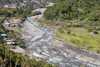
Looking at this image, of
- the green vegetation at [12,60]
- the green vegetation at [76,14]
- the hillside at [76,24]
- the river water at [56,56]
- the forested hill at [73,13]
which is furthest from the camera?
the forested hill at [73,13]

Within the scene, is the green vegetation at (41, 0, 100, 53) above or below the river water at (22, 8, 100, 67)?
above

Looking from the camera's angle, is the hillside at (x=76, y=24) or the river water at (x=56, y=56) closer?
the river water at (x=56, y=56)

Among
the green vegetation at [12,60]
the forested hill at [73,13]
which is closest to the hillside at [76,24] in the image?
the forested hill at [73,13]

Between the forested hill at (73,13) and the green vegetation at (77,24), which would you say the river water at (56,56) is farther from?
the forested hill at (73,13)

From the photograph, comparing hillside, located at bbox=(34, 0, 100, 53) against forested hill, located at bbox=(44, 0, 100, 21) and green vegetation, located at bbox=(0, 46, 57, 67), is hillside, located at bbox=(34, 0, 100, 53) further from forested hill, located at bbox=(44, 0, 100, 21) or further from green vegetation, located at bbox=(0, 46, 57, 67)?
green vegetation, located at bbox=(0, 46, 57, 67)

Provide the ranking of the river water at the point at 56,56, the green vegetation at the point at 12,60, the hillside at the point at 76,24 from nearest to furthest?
1. the green vegetation at the point at 12,60
2. the river water at the point at 56,56
3. the hillside at the point at 76,24

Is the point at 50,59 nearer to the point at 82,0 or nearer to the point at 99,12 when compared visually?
the point at 99,12

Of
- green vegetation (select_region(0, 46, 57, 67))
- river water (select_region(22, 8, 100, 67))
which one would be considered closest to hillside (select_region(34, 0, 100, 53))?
river water (select_region(22, 8, 100, 67))

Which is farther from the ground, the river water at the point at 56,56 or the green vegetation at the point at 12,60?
the green vegetation at the point at 12,60

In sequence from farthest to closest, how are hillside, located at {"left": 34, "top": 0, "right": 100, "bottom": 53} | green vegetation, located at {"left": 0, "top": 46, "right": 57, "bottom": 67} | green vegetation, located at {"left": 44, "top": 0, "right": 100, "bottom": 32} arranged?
1. green vegetation, located at {"left": 44, "top": 0, "right": 100, "bottom": 32}
2. hillside, located at {"left": 34, "top": 0, "right": 100, "bottom": 53}
3. green vegetation, located at {"left": 0, "top": 46, "right": 57, "bottom": 67}

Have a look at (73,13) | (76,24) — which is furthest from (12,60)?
(73,13)

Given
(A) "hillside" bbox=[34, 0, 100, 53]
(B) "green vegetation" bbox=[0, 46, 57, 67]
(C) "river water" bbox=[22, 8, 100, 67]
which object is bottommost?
(C) "river water" bbox=[22, 8, 100, 67]

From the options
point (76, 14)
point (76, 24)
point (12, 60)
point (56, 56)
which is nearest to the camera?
point (12, 60)

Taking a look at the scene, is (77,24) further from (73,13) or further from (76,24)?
(73,13)
